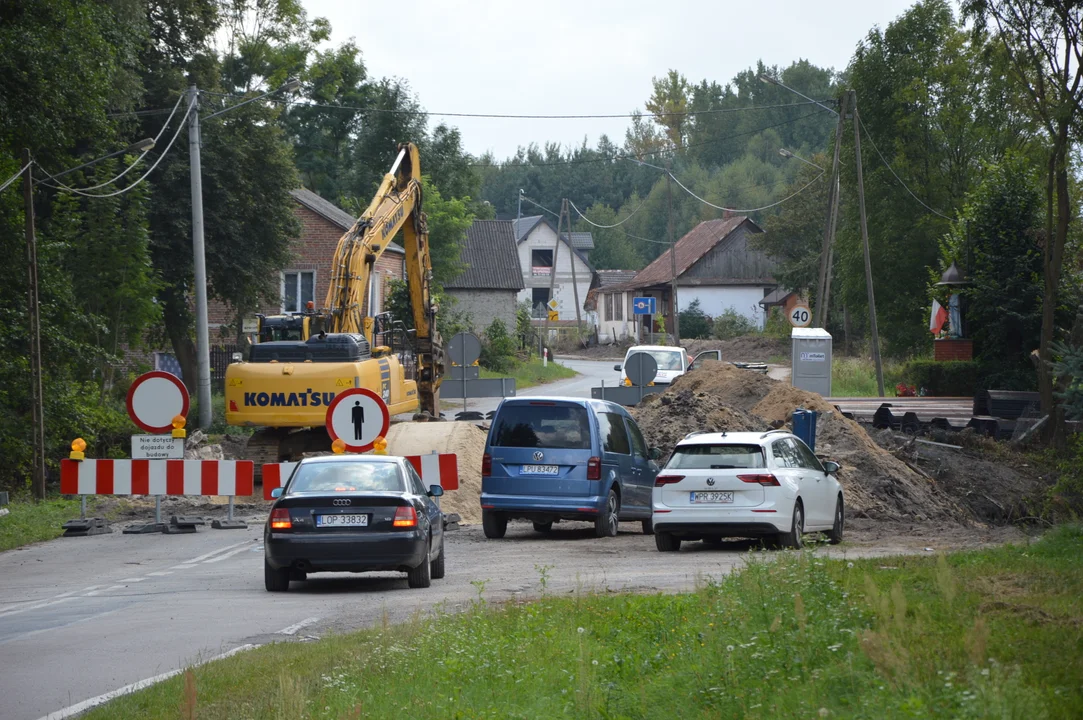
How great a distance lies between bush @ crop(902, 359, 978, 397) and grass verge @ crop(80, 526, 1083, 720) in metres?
32.0

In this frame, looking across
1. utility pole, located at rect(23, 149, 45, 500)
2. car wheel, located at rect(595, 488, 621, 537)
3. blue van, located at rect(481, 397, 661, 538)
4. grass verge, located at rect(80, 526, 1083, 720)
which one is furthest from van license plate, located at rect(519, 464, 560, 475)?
utility pole, located at rect(23, 149, 45, 500)

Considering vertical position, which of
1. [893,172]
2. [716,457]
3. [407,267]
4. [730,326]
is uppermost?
[893,172]

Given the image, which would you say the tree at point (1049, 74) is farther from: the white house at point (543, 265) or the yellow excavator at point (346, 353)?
the white house at point (543, 265)

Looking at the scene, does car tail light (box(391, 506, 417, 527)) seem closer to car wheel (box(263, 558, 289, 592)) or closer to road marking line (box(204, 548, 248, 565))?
car wheel (box(263, 558, 289, 592))

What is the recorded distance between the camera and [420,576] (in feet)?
44.4

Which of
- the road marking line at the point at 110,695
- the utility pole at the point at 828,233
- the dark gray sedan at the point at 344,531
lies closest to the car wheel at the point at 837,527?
the dark gray sedan at the point at 344,531

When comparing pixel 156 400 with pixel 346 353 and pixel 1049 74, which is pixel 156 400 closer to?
pixel 346 353

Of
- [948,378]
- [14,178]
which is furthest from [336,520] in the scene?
[948,378]

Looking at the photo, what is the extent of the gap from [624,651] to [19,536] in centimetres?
1321

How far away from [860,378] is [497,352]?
69.7 feet

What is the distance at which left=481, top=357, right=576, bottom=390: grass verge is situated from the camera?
59500 millimetres

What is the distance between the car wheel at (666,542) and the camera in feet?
55.5

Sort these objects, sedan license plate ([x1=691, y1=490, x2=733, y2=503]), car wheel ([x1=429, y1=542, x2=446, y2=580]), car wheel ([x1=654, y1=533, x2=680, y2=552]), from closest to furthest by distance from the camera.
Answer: car wheel ([x1=429, y1=542, x2=446, y2=580]) < sedan license plate ([x1=691, y1=490, x2=733, y2=503]) < car wheel ([x1=654, y1=533, x2=680, y2=552])

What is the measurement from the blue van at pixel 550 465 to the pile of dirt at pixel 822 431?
5.40 meters
